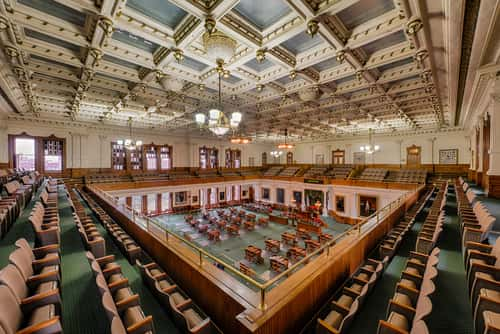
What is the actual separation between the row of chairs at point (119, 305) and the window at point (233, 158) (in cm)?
1705

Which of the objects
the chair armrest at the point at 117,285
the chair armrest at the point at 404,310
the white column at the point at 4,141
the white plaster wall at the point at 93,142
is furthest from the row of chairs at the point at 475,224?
the white column at the point at 4,141

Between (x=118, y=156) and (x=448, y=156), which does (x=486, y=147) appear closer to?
(x=448, y=156)

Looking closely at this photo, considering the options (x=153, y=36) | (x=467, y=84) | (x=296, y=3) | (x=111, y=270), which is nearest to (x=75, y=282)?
(x=111, y=270)

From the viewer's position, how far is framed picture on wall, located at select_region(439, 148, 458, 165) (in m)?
13.2

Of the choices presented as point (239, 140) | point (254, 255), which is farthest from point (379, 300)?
point (239, 140)

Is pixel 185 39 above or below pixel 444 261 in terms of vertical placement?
above

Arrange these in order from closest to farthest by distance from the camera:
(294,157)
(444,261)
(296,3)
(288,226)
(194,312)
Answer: (194,312) → (296,3) → (444,261) → (288,226) → (294,157)

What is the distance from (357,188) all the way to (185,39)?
44.4 feet

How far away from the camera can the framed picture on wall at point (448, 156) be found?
13.2 meters

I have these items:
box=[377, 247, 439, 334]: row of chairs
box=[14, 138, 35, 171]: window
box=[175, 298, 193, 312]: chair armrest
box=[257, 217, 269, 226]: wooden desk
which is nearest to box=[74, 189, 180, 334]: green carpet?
box=[175, 298, 193, 312]: chair armrest

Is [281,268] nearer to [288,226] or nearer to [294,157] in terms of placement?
[288,226]

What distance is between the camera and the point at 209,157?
1831 centimetres

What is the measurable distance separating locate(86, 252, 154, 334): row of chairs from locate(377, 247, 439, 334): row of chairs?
7.54ft

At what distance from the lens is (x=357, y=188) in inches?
540
